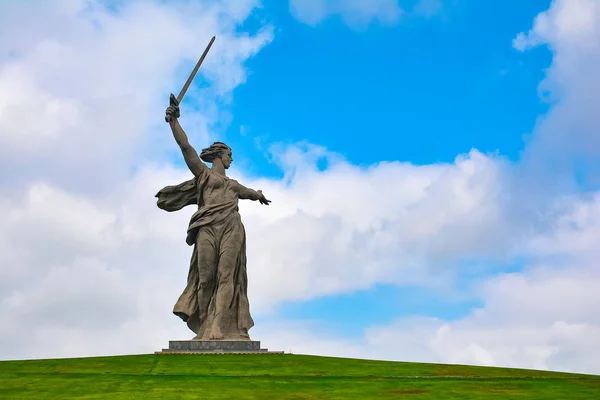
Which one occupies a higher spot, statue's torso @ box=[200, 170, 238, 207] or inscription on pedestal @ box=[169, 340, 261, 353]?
statue's torso @ box=[200, 170, 238, 207]

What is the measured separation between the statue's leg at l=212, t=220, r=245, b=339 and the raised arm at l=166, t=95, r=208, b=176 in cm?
220

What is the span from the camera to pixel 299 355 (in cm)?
2247

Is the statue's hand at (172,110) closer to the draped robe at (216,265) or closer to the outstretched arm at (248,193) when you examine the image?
the draped robe at (216,265)

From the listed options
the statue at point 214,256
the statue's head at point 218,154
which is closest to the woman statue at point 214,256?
the statue at point 214,256

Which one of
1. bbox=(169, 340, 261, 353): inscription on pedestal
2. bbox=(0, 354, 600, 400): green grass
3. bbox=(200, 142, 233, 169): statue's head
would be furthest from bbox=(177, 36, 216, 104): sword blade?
bbox=(0, 354, 600, 400): green grass

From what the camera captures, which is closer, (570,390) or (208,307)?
Result: (570,390)

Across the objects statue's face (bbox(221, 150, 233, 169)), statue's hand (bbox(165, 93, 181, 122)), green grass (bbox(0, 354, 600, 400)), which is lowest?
green grass (bbox(0, 354, 600, 400))

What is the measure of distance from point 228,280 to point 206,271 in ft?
2.50

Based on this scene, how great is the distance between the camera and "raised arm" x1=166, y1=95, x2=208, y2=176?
24750 millimetres

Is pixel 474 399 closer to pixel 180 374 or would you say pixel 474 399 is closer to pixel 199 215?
pixel 180 374

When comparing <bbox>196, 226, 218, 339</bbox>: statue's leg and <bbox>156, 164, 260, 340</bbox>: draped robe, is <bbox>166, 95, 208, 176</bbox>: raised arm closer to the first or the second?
<bbox>156, 164, 260, 340</bbox>: draped robe

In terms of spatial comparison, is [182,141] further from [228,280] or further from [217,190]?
[228,280]

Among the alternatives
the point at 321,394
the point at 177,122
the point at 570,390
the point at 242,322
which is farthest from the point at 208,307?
the point at 570,390

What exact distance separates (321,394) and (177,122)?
13044 mm
